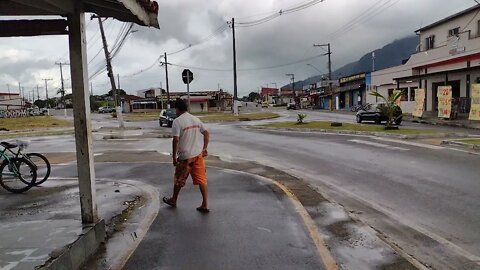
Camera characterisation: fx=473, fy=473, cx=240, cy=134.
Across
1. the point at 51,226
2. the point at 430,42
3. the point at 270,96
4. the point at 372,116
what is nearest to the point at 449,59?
the point at 372,116

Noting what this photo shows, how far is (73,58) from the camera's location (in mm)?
5875

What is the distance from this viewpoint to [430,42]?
41875mm

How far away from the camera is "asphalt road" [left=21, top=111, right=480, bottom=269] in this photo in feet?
20.3

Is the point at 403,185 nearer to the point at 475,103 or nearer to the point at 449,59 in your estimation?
the point at 475,103

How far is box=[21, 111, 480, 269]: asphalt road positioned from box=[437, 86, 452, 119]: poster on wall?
13.6m

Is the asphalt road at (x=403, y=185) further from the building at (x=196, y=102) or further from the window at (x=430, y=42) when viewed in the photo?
the building at (x=196, y=102)

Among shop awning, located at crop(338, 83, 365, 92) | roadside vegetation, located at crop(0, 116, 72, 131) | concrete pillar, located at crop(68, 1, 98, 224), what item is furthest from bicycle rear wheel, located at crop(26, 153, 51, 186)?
shop awning, located at crop(338, 83, 365, 92)

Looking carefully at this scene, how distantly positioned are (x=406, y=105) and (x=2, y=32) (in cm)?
4240

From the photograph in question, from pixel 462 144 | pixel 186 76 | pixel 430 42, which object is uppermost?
pixel 430 42

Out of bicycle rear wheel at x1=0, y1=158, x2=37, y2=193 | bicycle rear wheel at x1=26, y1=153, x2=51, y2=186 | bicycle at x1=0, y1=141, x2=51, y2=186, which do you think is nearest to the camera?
bicycle rear wheel at x1=0, y1=158, x2=37, y2=193

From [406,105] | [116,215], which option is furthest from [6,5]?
[406,105]

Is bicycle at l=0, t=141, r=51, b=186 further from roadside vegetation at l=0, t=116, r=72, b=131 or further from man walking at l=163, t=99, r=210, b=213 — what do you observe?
roadside vegetation at l=0, t=116, r=72, b=131

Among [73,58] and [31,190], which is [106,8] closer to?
[73,58]

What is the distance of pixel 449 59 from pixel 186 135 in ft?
104
